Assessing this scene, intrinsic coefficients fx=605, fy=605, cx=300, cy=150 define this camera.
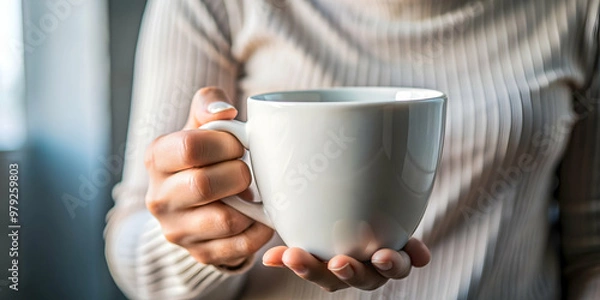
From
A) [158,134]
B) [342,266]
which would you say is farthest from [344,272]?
[158,134]

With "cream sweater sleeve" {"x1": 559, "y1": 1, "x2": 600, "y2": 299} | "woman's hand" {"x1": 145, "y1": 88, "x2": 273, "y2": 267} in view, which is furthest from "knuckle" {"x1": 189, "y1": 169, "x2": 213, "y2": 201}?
"cream sweater sleeve" {"x1": 559, "y1": 1, "x2": 600, "y2": 299}

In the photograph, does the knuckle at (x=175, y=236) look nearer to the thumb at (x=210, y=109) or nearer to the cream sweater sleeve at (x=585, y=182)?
the thumb at (x=210, y=109)

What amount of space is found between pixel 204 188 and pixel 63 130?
92mm

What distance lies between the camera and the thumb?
23cm

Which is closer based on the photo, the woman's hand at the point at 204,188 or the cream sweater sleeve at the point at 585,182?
the woman's hand at the point at 204,188

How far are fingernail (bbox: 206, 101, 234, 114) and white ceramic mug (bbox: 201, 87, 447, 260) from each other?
1.0 inches

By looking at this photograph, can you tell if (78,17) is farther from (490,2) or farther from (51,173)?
(490,2)

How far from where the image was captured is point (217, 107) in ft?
0.79

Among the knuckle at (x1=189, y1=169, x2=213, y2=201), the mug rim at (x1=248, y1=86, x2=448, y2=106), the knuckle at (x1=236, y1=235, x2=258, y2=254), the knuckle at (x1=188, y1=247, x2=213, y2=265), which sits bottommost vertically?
the knuckle at (x1=188, y1=247, x2=213, y2=265)

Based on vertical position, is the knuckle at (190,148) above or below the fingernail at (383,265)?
above

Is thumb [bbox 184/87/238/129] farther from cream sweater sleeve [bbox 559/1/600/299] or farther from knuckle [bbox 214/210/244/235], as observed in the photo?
cream sweater sleeve [bbox 559/1/600/299]

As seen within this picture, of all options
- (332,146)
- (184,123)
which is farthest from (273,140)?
(184,123)

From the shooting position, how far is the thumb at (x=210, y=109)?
0.23 m

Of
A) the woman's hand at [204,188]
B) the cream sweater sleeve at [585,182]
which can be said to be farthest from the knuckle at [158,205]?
the cream sweater sleeve at [585,182]
